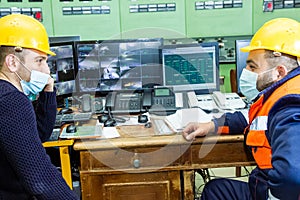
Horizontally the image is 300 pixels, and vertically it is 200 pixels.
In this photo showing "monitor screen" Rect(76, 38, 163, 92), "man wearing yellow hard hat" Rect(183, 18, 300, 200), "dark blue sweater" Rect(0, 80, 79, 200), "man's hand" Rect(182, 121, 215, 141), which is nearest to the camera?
"man wearing yellow hard hat" Rect(183, 18, 300, 200)

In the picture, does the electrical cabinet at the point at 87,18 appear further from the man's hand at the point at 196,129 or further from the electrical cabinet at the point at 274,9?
the man's hand at the point at 196,129

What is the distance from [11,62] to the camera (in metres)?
1.40

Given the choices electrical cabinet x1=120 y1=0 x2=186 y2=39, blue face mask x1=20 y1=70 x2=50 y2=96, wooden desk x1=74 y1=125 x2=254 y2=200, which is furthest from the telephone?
electrical cabinet x1=120 y1=0 x2=186 y2=39

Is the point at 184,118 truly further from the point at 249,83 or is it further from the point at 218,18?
the point at 218,18

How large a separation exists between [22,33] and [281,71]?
3.30ft

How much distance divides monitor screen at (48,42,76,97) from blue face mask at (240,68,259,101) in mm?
1216

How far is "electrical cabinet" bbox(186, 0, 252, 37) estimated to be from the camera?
12.5ft

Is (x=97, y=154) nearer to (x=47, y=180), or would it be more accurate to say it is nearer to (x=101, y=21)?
(x=47, y=180)

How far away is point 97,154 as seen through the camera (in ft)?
5.88

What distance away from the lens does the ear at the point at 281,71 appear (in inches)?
55.7

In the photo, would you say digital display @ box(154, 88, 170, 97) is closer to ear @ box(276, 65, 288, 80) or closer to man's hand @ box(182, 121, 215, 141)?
man's hand @ box(182, 121, 215, 141)

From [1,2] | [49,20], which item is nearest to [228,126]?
[49,20]

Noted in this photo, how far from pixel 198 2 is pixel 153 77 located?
163 centimetres

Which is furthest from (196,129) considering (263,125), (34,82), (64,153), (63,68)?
(63,68)
